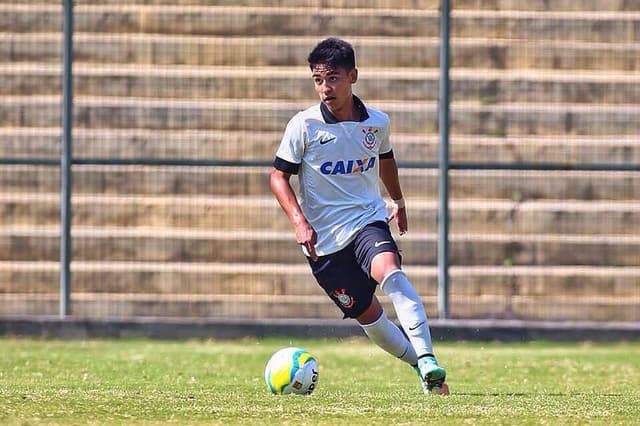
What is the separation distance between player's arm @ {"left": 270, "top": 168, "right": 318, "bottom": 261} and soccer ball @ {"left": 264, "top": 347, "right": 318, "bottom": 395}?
0.49m

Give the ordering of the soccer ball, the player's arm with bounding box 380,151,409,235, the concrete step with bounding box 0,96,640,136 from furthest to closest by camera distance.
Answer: the concrete step with bounding box 0,96,640,136 → the player's arm with bounding box 380,151,409,235 → the soccer ball

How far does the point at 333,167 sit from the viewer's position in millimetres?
7742

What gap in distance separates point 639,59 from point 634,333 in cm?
287

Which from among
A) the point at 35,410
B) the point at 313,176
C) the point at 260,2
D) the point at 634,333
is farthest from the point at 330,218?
the point at 260,2

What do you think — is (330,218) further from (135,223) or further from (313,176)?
(135,223)

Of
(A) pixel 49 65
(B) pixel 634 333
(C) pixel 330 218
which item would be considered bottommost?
(B) pixel 634 333

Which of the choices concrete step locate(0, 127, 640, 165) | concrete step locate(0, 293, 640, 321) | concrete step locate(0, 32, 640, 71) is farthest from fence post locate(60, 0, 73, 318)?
concrete step locate(0, 32, 640, 71)

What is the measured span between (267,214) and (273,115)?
1.11 meters

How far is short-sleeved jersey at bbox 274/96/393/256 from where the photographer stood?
7703 mm

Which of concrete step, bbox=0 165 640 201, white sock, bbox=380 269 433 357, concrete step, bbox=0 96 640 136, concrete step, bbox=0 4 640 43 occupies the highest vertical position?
concrete step, bbox=0 4 640 43

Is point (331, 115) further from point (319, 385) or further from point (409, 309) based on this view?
point (319, 385)

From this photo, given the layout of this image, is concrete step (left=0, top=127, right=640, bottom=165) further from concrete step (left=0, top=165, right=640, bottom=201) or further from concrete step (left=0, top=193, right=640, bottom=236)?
concrete step (left=0, top=193, right=640, bottom=236)

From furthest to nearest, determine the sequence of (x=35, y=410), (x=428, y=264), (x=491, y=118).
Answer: (x=491, y=118) < (x=428, y=264) < (x=35, y=410)

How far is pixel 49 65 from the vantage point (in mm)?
14266
